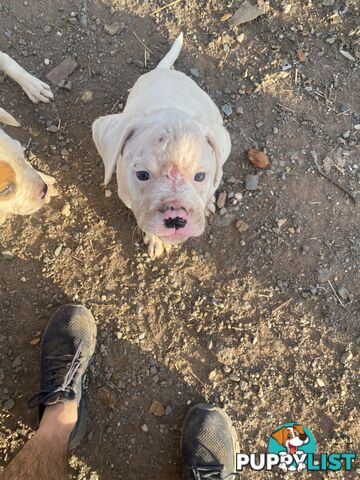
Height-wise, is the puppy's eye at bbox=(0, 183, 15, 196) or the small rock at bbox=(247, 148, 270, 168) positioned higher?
the puppy's eye at bbox=(0, 183, 15, 196)

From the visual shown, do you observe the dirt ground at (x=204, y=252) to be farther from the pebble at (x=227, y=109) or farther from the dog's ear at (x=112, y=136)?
the dog's ear at (x=112, y=136)

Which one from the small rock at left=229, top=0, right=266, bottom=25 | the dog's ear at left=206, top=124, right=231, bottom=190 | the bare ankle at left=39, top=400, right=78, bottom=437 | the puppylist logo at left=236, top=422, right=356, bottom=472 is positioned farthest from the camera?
the small rock at left=229, top=0, right=266, bottom=25

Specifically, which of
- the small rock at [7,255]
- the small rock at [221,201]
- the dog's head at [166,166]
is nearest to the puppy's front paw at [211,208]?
the small rock at [221,201]

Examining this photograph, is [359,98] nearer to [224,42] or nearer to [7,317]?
[224,42]

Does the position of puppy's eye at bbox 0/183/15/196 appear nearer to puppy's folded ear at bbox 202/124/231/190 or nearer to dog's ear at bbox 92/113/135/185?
dog's ear at bbox 92/113/135/185

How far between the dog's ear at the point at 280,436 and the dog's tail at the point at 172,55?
134 inches

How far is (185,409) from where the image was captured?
4031 mm

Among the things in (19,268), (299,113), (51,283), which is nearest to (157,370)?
(51,283)

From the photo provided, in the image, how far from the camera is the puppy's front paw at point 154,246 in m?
4.09

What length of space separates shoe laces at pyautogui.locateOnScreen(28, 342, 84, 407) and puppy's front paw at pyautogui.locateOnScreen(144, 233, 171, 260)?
3.38ft

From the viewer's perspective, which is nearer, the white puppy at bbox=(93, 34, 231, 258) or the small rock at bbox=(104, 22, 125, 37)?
the white puppy at bbox=(93, 34, 231, 258)

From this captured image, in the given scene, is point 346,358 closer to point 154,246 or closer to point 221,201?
point 221,201

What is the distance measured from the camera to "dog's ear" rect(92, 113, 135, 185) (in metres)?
3.16

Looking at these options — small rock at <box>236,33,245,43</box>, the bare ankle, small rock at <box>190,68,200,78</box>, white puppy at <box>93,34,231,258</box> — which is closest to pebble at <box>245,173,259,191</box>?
white puppy at <box>93,34,231,258</box>
